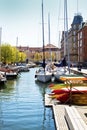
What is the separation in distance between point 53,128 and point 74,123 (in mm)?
3140

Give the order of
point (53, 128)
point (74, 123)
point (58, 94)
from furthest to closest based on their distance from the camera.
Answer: point (58, 94)
point (53, 128)
point (74, 123)

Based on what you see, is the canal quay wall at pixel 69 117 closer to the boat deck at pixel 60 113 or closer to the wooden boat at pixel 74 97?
the boat deck at pixel 60 113

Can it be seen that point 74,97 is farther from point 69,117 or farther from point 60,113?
point 69,117

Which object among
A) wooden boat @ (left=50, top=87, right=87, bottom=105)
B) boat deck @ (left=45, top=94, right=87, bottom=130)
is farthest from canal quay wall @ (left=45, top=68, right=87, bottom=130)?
wooden boat @ (left=50, top=87, right=87, bottom=105)

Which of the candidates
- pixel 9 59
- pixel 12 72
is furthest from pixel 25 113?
pixel 9 59

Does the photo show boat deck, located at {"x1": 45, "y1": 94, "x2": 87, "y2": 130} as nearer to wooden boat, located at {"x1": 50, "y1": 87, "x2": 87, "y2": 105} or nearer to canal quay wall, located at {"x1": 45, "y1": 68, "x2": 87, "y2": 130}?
canal quay wall, located at {"x1": 45, "y1": 68, "x2": 87, "y2": 130}

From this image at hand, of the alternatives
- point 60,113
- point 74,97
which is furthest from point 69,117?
point 74,97

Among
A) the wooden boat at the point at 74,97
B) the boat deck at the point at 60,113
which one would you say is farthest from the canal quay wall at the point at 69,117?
the wooden boat at the point at 74,97

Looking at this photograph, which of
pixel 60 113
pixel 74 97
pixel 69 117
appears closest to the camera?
pixel 69 117

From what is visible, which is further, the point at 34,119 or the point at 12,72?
the point at 12,72

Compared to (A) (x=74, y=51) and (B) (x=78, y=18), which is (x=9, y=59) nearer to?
(A) (x=74, y=51)

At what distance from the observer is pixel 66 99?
930 inches

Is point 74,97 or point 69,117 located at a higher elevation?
point 69,117

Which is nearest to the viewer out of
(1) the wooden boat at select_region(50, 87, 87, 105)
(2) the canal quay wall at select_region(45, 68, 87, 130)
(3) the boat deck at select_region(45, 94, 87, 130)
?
(2) the canal quay wall at select_region(45, 68, 87, 130)
